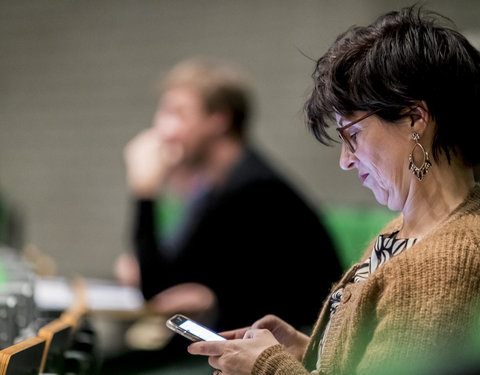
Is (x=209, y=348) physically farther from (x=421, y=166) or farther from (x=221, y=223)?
(x=221, y=223)

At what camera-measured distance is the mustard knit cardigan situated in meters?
0.88

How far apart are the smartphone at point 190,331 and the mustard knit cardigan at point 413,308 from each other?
14cm

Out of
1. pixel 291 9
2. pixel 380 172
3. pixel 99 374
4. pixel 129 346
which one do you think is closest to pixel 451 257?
pixel 380 172

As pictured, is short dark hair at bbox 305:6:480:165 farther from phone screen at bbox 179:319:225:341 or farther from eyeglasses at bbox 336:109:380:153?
phone screen at bbox 179:319:225:341

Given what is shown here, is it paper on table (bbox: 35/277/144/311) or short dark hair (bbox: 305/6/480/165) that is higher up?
short dark hair (bbox: 305/6/480/165)

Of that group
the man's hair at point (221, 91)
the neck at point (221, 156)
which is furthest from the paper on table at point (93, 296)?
the man's hair at point (221, 91)

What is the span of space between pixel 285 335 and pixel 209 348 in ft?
0.88

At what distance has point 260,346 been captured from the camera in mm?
990

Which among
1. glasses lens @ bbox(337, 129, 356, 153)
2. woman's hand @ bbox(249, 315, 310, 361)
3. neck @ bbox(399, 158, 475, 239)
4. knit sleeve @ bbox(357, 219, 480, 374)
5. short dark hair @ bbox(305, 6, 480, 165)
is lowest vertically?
woman's hand @ bbox(249, 315, 310, 361)

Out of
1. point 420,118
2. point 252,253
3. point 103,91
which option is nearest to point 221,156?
point 252,253

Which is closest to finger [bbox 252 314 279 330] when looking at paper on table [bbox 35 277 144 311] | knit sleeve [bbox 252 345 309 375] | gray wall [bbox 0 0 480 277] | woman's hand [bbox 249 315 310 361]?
woman's hand [bbox 249 315 310 361]

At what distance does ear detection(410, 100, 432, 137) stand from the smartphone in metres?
0.47

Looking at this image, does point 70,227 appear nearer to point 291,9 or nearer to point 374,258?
point 291,9

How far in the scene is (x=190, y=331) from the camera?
1.07m
